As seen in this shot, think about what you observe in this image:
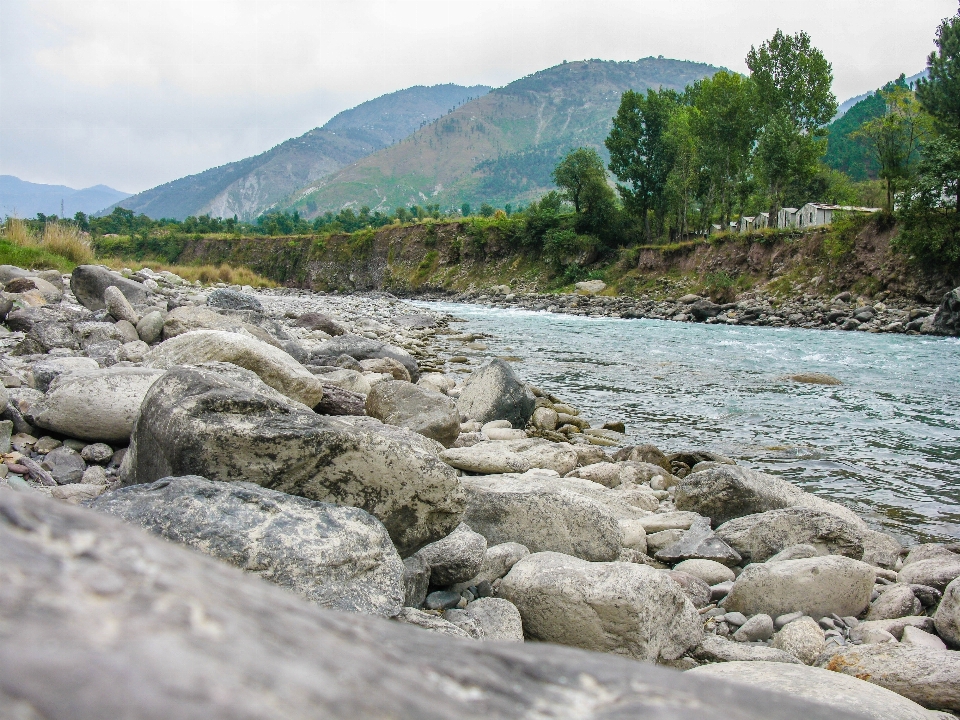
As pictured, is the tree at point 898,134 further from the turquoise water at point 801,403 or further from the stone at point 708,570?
A: the stone at point 708,570

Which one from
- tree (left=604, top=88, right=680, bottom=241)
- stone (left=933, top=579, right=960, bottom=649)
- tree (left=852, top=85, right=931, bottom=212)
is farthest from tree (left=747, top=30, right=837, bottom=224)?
stone (left=933, top=579, right=960, bottom=649)

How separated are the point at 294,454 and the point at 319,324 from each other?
15.8m

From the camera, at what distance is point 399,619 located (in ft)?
9.69

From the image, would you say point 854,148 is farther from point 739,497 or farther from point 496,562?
point 496,562

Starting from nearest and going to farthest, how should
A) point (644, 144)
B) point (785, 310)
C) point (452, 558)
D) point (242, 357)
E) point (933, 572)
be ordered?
point (452, 558)
point (933, 572)
point (242, 357)
point (785, 310)
point (644, 144)

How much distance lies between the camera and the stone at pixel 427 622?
9.63 feet

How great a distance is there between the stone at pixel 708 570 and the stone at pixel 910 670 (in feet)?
4.43

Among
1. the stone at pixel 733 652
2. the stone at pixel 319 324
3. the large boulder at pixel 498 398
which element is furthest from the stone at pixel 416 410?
the stone at pixel 319 324

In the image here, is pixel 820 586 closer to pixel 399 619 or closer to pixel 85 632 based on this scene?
pixel 399 619

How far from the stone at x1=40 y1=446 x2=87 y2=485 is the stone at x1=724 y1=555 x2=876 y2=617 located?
447cm

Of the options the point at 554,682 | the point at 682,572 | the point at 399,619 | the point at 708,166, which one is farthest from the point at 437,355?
the point at 708,166

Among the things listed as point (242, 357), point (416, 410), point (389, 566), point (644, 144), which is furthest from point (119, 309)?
point (644, 144)

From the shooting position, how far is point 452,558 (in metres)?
3.65

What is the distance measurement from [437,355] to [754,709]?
17.9m
